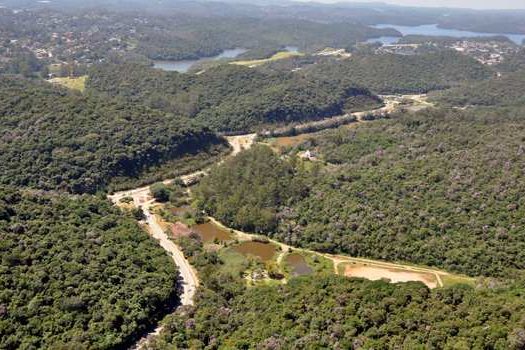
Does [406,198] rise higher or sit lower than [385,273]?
higher

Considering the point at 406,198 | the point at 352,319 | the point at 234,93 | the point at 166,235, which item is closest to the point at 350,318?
the point at 352,319

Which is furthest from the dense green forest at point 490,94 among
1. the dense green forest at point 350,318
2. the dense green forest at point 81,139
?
the dense green forest at point 350,318

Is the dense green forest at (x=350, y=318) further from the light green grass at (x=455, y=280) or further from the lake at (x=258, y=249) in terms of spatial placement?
the lake at (x=258, y=249)

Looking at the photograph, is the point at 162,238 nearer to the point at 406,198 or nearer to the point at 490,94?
the point at 406,198

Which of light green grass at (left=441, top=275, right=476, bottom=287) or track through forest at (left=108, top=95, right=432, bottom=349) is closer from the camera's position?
track through forest at (left=108, top=95, right=432, bottom=349)

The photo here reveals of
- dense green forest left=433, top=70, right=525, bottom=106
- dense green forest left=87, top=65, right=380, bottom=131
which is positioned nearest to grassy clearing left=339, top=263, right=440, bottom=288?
dense green forest left=87, top=65, right=380, bottom=131

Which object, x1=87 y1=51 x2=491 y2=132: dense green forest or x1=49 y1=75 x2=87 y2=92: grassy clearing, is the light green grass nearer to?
x1=87 y1=51 x2=491 y2=132: dense green forest
